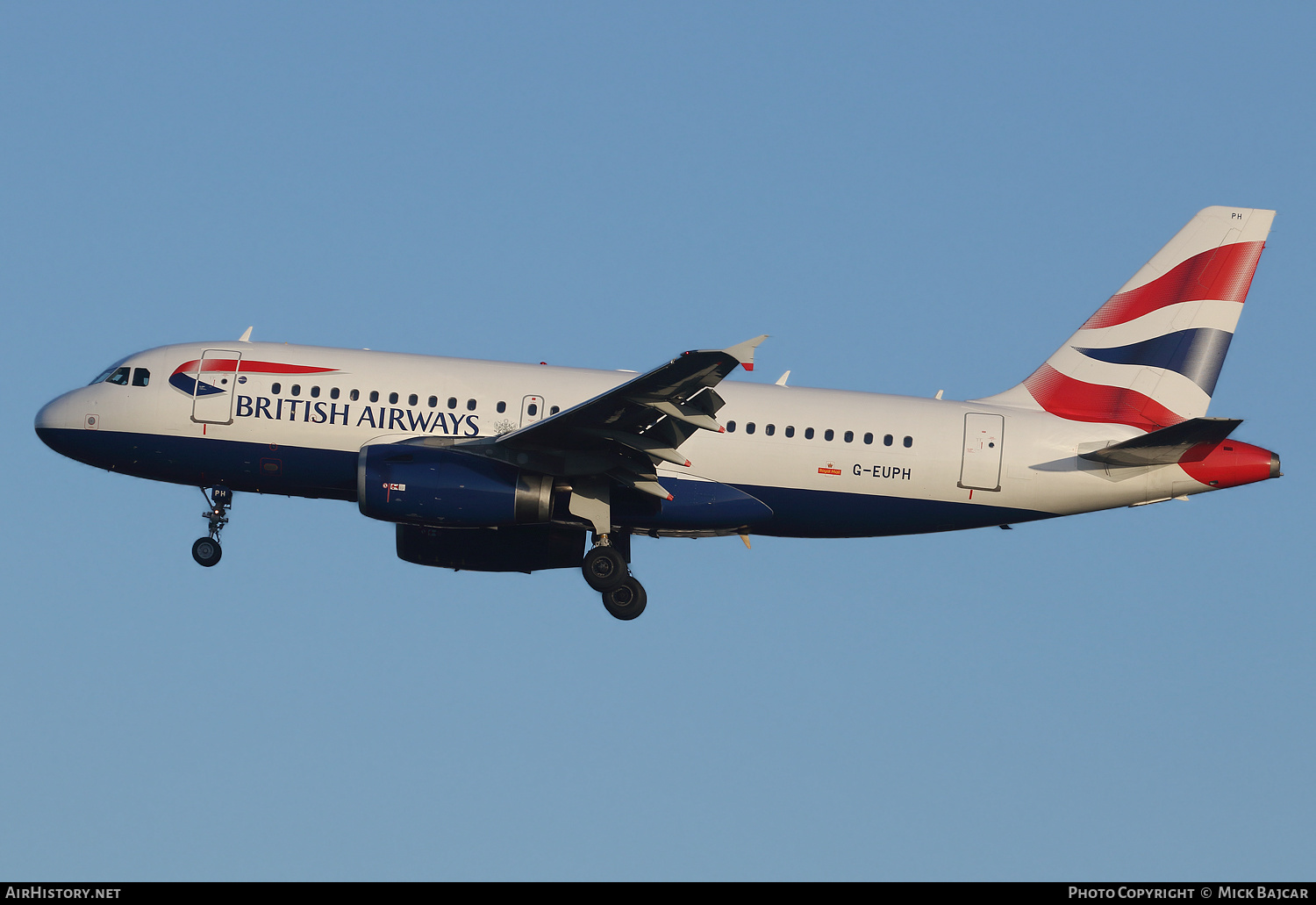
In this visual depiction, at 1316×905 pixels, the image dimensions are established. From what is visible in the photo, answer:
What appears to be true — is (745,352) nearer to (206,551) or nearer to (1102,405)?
(1102,405)

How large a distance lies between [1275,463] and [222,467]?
73.5ft

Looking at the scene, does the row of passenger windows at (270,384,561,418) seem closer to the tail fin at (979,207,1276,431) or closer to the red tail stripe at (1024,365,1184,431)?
the tail fin at (979,207,1276,431)

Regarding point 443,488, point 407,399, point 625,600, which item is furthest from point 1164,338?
A: point 407,399

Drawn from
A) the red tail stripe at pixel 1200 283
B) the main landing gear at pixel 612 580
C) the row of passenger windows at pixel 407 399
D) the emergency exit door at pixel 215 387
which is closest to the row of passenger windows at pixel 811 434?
the main landing gear at pixel 612 580

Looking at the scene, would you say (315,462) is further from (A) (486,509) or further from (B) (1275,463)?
(B) (1275,463)

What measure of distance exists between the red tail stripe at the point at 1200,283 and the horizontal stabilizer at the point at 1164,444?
3964 millimetres

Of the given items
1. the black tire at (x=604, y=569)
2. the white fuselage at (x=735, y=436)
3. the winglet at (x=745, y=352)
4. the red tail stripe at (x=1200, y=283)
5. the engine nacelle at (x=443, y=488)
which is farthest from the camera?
the red tail stripe at (x=1200, y=283)

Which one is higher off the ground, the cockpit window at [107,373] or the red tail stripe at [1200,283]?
the red tail stripe at [1200,283]

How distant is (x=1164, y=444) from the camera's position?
1204 inches

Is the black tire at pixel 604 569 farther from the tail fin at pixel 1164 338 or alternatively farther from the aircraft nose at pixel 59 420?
the aircraft nose at pixel 59 420

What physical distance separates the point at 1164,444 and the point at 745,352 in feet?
33.5

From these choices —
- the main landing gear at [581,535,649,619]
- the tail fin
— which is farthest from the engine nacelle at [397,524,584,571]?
the tail fin

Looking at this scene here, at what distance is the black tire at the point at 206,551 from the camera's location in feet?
109
